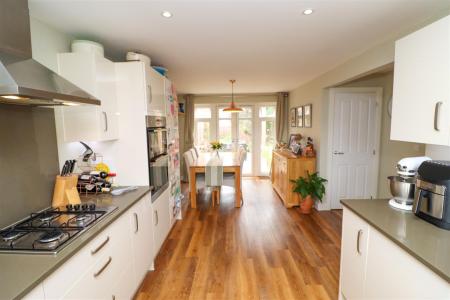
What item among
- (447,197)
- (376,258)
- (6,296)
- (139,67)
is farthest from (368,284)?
(139,67)

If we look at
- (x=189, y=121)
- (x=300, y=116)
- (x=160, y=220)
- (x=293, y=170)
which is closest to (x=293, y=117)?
(x=300, y=116)

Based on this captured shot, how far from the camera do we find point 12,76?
1017 millimetres

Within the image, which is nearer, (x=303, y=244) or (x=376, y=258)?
(x=376, y=258)

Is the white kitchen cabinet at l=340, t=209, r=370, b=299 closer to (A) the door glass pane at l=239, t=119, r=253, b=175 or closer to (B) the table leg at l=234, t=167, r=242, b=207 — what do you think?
(B) the table leg at l=234, t=167, r=242, b=207

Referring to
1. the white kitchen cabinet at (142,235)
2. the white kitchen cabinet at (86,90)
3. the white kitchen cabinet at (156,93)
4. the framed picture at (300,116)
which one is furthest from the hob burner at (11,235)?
the framed picture at (300,116)

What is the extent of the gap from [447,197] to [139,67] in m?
2.51

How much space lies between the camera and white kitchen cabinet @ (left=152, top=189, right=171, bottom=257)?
241 cm

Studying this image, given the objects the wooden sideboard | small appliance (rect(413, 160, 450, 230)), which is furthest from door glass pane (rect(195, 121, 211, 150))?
small appliance (rect(413, 160, 450, 230))

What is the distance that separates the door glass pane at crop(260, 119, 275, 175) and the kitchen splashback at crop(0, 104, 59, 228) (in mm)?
5163

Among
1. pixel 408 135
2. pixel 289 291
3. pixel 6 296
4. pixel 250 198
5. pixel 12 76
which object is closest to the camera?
pixel 6 296

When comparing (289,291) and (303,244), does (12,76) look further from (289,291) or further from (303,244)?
(303,244)

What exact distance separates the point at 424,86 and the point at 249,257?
2.17 meters

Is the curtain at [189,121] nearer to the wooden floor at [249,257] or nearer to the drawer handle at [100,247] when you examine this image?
the wooden floor at [249,257]

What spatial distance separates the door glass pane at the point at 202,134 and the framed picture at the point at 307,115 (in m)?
2.68
